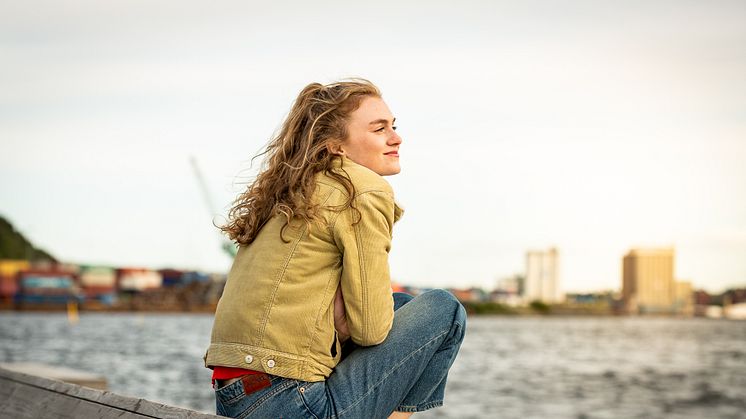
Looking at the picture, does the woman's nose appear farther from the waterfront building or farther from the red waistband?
the waterfront building

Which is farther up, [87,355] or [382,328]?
[382,328]

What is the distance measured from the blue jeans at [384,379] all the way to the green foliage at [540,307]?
140 m

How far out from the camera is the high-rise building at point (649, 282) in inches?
4970

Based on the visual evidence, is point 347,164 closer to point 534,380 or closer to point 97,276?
point 534,380

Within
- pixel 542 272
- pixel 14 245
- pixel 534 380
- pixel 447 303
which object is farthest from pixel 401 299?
pixel 542 272

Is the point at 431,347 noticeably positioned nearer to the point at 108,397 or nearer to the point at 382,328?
the point at 382,328

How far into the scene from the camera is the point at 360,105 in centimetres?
233

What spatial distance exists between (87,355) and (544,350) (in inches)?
1097

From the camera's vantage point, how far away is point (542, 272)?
127m

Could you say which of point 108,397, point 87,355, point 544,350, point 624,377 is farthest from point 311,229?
point 544,350

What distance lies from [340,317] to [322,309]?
3.8 inches

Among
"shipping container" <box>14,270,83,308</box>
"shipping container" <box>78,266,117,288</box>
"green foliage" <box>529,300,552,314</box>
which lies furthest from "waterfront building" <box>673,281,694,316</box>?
"shipping container" <box>14,270,83,308</box>

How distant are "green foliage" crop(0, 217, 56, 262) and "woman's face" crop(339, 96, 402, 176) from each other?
11494cm

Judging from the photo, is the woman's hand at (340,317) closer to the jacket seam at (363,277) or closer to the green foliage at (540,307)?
the jacket seam at (363,277)
